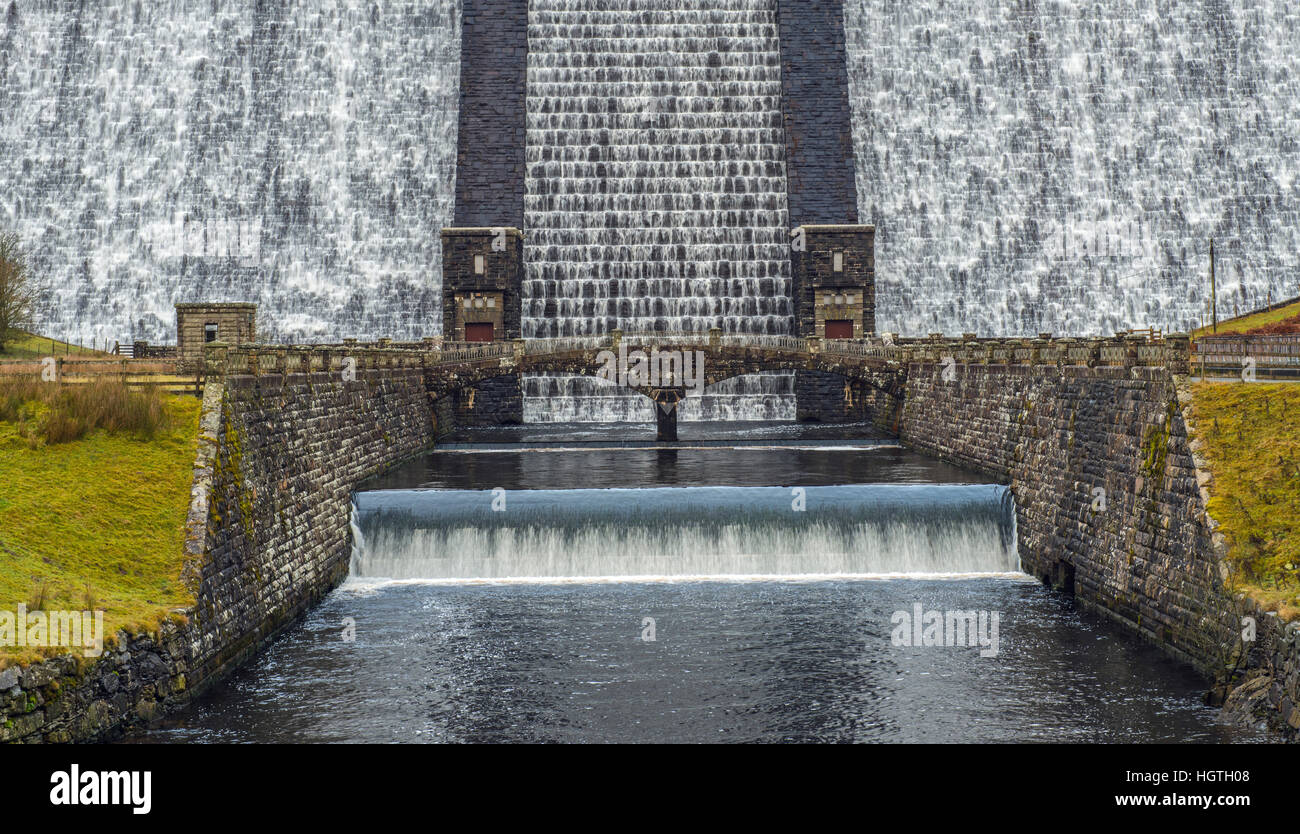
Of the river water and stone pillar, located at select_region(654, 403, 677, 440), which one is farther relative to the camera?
stone pillar, located at select_region(654, 403, 677, 440)

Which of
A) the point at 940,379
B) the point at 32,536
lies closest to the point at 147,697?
the point at 32,536

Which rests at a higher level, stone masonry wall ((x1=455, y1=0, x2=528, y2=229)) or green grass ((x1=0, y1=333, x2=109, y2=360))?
stone masonry wall ((x1=455, y1=0, x2=528, y2=229))

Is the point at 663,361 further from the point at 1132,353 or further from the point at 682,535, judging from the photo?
the point at 1132,353

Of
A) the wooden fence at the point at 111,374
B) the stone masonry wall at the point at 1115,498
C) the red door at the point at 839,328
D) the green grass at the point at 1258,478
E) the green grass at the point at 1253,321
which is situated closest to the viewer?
the green grass at the point at 1258,478

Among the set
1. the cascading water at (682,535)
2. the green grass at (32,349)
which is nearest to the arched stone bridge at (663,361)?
the green grass at (32,349)

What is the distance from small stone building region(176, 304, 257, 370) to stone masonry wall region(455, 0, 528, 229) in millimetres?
21659

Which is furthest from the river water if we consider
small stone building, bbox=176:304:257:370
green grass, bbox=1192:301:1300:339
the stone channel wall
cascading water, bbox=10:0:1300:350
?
cascading water, bbox=10:0:1300:350

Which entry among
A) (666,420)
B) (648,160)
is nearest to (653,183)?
(648,160)

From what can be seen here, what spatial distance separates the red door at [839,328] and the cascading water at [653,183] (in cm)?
213

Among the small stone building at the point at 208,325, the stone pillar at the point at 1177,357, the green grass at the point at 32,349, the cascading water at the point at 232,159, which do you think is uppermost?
the cascading water at the point at 232,159

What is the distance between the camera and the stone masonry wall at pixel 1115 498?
24.1 metres

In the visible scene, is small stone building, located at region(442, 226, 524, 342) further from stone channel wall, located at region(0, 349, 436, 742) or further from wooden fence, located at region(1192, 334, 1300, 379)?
wooden fence, located at region(1192, 334, 1300, 379)

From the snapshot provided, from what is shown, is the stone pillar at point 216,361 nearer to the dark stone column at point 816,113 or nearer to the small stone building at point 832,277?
the small stone building at point 832,277

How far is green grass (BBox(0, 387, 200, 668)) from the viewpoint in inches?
816
